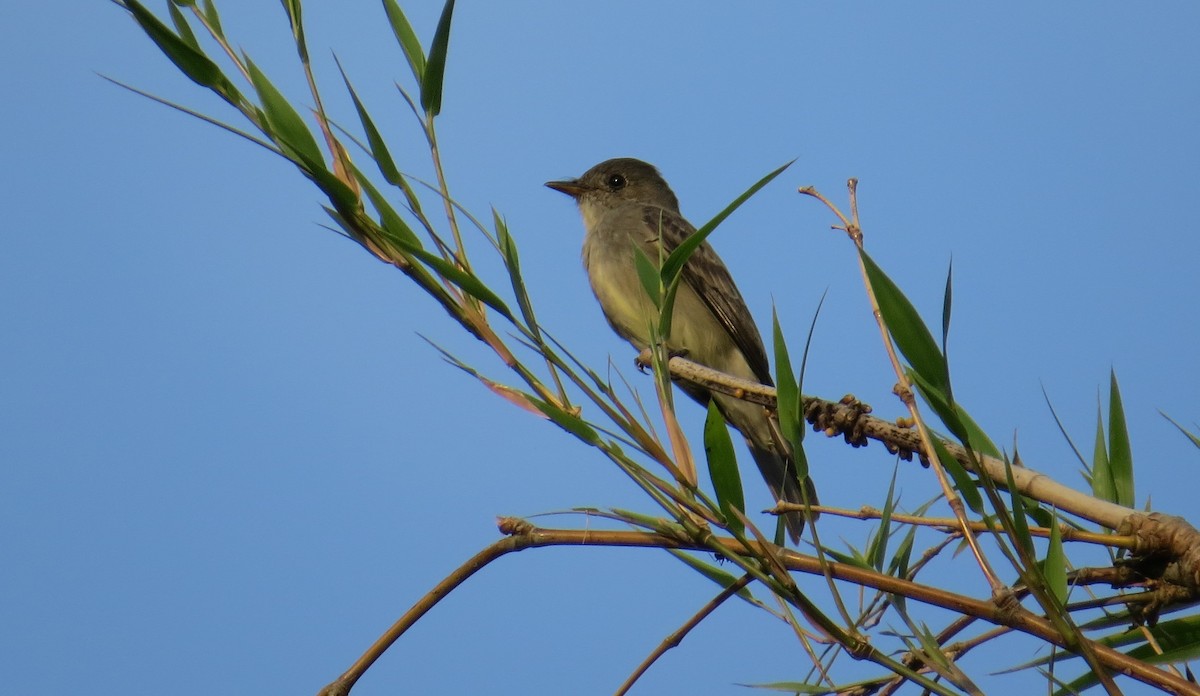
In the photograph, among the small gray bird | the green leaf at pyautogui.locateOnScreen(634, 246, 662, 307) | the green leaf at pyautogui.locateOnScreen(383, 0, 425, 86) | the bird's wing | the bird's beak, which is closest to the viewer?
the green leaf at pyautogui.locateOnScreen(634, 246, 662, 307)

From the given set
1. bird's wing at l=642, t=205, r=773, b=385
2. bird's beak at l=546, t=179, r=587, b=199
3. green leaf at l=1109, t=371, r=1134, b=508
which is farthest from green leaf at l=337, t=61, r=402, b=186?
bird's beak at l=546, t=179, r=587, b=199

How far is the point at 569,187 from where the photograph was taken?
7680mm

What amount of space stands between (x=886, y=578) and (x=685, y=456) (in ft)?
1.11

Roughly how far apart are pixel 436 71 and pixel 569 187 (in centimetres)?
572

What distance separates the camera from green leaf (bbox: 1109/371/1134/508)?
2062 millimetres

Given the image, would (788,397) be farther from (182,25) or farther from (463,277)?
(182,25)

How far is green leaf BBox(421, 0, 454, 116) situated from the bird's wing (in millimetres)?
4482

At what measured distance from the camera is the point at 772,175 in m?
1.58

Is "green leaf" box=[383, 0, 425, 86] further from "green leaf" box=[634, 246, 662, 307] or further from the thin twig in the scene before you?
the thin twig

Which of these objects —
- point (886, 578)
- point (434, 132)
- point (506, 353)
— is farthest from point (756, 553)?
point (434, 132)

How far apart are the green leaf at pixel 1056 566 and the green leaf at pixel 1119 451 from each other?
615 millimetres

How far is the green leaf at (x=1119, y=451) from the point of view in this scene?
2.06 metres

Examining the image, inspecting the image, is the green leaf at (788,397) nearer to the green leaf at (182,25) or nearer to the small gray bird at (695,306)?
the green leaf at (182,25)

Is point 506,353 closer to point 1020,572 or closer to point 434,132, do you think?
point 434,132
